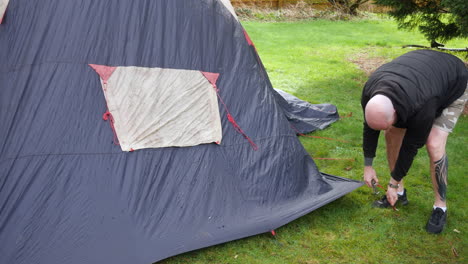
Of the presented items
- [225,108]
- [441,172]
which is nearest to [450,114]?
[441,172]

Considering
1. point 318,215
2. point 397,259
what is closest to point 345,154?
point 318,215

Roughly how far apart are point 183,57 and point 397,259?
218 cm

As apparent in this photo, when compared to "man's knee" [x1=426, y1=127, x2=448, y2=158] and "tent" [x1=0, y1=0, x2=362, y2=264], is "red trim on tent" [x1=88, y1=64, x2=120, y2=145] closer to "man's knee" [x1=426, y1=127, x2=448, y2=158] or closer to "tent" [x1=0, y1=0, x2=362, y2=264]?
"tent" [x1=0, y1=0, x2=362, y2=264]

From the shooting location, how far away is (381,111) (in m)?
2.96

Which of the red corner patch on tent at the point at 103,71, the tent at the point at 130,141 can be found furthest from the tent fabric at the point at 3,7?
the red corner patch on tent at the point at 103,71

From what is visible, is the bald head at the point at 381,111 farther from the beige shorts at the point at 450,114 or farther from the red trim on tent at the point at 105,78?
the red trim on tent at the point at 105,78

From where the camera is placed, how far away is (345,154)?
5.24m

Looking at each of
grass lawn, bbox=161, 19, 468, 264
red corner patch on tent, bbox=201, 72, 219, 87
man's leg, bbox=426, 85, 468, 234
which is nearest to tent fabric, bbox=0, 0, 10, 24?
red corner patch on tent, bbox=201, 72, 219, 87

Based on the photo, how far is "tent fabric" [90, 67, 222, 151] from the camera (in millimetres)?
3438

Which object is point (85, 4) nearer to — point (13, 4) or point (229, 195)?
point (13, 4)

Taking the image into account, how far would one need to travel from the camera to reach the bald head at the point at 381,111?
296 centimetres

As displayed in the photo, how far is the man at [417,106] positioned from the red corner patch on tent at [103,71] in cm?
179

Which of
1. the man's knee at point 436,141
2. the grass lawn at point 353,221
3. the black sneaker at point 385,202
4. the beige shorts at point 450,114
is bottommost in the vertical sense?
the grass lawn at point 353,221

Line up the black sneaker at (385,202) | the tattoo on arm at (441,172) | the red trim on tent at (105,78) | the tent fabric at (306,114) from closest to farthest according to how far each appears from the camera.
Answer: the red trim on tent at (105,78), the tattoo on arm at (441,172), the black sneaker at (385,202), the tent fabric at (306,114)
